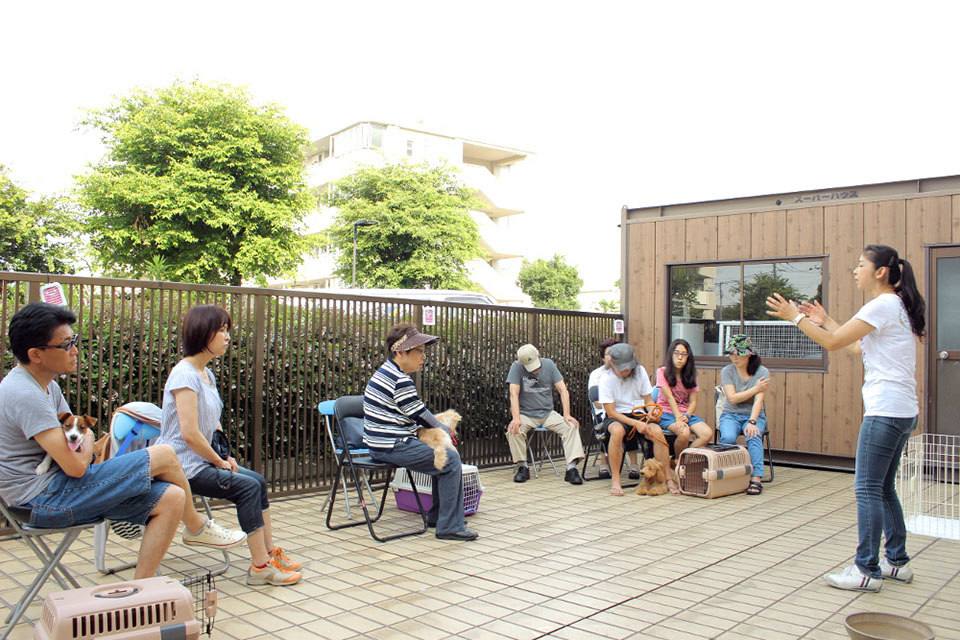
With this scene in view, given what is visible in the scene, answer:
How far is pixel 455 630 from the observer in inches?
134

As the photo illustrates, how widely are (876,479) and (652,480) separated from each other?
9.86ft

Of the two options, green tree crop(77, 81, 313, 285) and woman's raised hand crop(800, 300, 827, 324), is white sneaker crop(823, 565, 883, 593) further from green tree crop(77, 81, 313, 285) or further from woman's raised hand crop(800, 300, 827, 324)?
green tree crop(77, 81, 313, 285)

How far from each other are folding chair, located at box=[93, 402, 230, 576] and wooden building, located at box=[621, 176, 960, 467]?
22.4ft

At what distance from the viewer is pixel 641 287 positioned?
32.8 ft

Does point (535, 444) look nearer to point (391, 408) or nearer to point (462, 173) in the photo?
point (391, 408)

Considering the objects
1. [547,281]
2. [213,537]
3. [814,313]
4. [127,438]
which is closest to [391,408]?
[213,537]

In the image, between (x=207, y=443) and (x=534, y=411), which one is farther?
(x=534, y=411)

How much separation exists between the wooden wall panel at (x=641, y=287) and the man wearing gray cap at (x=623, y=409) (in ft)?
7.43

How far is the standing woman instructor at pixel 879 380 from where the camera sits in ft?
13.2

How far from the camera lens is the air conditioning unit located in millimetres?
2500

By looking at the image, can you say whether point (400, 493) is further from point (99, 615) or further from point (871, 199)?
point (871, 199)

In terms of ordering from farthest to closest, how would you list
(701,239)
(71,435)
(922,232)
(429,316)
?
(701,239), (922,232), (429,316), (71,435)

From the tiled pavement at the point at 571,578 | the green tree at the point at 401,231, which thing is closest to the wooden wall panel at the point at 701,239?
the tiled pavement at the point at 571,578

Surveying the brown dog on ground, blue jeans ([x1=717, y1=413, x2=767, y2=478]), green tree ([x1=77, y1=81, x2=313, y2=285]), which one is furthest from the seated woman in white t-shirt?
green tree ([x1=77, y1=81, x2=313, y2=285])
